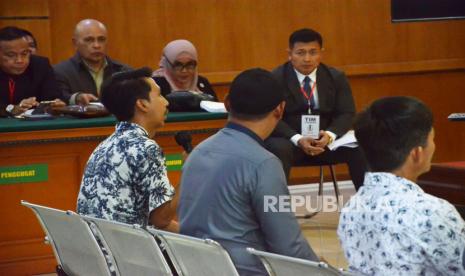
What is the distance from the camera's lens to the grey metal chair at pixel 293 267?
2.33 m

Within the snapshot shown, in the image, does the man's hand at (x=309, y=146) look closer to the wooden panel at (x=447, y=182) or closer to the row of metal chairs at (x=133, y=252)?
the wooden panel at (x=447, y=182)

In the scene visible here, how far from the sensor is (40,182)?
17.9 feet

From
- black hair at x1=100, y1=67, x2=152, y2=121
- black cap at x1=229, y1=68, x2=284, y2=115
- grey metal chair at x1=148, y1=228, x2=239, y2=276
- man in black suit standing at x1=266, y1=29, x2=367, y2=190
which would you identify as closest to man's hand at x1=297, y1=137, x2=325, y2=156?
man in black suit standing at x1=266, y1=29, x2=367, y2=190

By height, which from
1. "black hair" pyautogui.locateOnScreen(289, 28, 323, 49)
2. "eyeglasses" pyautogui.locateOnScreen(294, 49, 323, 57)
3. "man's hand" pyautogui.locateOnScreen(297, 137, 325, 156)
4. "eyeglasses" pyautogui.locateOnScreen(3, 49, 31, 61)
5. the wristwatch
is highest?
"black hair" pyautogui.locateOnScreen(289, 28, 323, 49)

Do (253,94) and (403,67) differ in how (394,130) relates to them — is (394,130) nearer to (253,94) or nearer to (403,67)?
(253,94)

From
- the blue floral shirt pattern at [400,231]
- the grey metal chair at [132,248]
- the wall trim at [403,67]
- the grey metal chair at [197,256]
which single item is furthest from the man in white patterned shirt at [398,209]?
the wall trim at [403,67]

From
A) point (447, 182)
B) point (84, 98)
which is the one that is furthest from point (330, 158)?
point (84, 98)

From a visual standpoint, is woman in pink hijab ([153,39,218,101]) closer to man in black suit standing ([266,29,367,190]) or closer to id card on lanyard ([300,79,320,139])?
man in black suit standing ([266,29,367,190])

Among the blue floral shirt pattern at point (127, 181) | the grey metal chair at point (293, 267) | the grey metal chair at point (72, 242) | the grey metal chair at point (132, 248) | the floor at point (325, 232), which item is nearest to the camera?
the grey metal chair at point (293, 267)

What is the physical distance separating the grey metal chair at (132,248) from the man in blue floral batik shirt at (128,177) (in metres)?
0.31

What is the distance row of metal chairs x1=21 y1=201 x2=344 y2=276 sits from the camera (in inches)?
101

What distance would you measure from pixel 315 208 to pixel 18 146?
272 centimetres

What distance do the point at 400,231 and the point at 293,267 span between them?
0.94 feet

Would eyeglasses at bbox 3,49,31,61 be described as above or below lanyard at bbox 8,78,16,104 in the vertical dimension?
above
